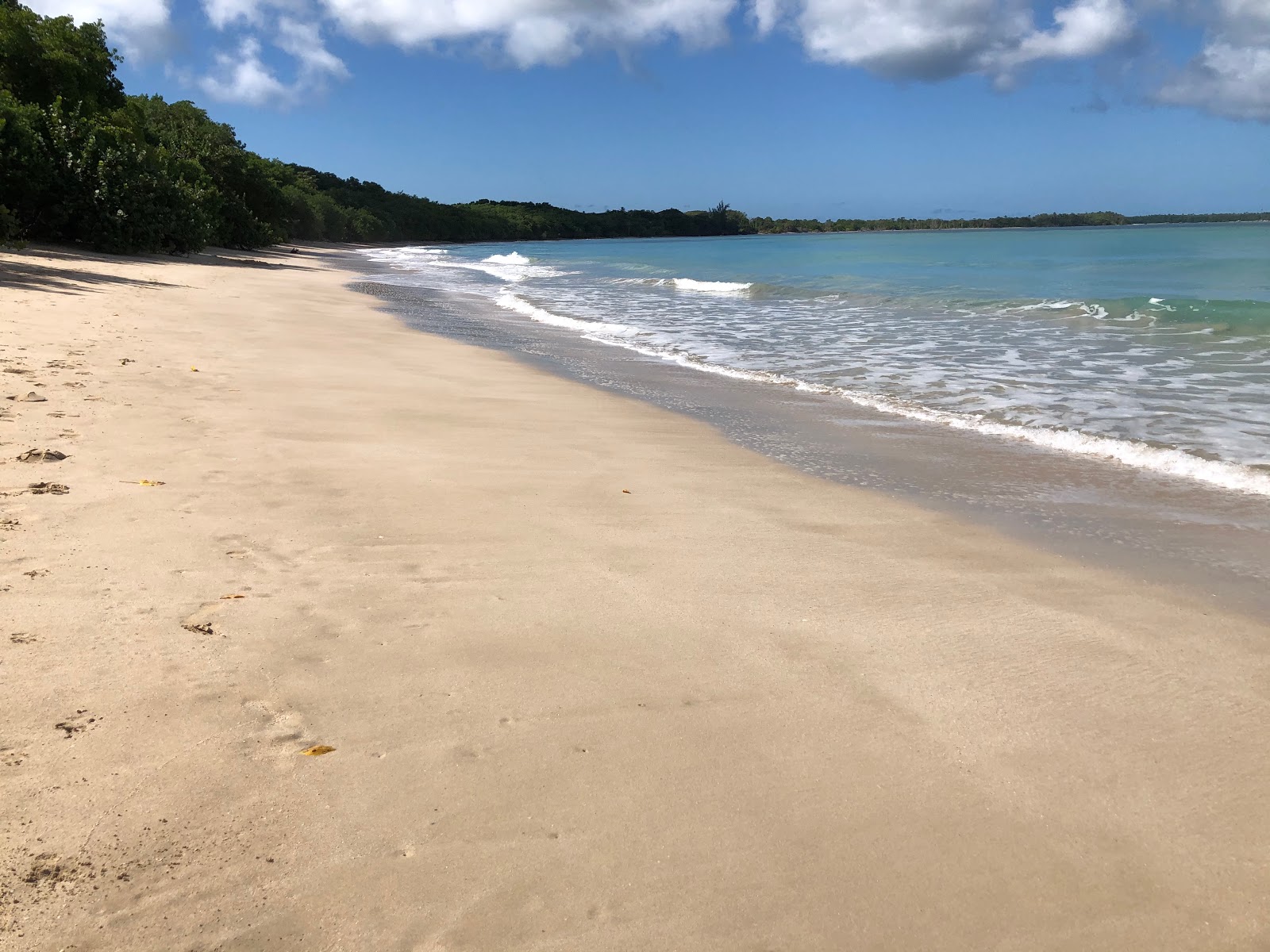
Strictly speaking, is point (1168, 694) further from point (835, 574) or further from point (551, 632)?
point (551, 632)

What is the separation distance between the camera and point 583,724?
269 centimetres

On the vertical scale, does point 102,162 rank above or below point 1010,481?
above

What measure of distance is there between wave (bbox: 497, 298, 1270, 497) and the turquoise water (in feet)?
0.06

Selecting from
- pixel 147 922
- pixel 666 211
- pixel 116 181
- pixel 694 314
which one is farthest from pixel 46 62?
pixel 666 211

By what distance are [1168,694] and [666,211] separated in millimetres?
198859

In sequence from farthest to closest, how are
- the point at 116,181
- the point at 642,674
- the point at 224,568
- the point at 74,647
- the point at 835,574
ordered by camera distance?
the point at 116,181, the point at 835,574, the point at 224,568, the point at 642,674, the point at 74,647

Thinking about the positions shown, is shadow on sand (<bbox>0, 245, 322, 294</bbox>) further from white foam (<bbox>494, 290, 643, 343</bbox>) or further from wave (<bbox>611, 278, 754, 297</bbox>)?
wave (<bbox>611, 278, 754, 297</bbox>)

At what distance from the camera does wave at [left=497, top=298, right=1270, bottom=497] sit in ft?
19.1

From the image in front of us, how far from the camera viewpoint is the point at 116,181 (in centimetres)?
2394

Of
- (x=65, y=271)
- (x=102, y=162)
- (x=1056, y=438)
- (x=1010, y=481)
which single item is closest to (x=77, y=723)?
(x=1010, y=481)

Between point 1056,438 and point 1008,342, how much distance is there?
23.4 ft

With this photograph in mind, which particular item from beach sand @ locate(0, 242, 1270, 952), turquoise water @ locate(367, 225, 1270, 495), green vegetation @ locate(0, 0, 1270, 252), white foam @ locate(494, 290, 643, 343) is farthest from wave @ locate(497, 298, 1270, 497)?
green vegetation @ locate(0, 0, 1270, 252)

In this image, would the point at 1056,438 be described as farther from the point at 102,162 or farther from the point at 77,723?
the point at 102,162

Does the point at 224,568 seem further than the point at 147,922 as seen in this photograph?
Yes
